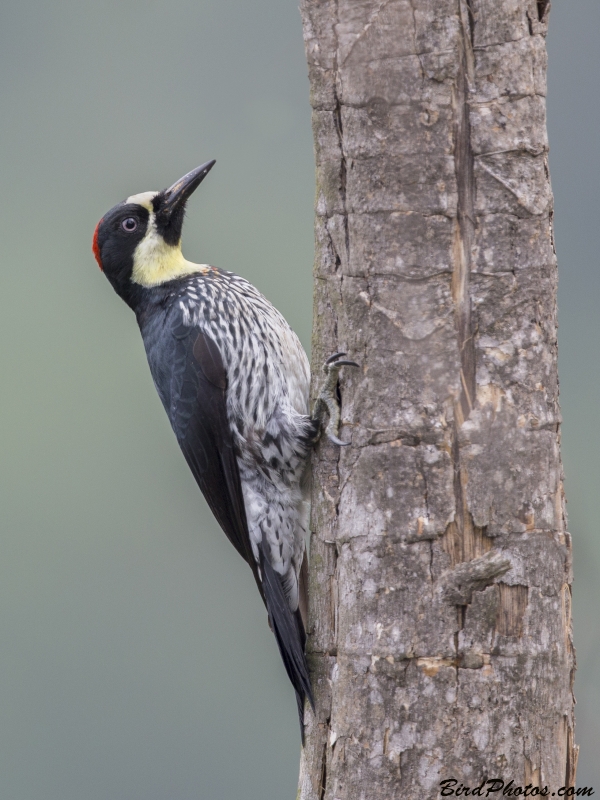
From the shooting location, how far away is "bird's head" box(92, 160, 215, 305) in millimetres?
2889

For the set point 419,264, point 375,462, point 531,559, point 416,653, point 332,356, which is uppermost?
point 419,264

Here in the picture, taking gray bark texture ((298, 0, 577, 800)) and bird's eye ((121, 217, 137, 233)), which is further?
bird's eye ((121, 217, 137, 233))

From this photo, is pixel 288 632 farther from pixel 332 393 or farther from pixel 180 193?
pixel 180 193

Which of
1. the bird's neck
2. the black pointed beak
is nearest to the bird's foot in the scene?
the bird's neck

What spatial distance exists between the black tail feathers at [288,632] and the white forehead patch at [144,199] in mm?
1259

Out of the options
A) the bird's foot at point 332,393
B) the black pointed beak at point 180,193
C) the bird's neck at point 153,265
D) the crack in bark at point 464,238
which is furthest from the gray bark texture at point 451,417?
the bird's neck at point 153,265

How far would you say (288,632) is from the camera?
2309 millimetres

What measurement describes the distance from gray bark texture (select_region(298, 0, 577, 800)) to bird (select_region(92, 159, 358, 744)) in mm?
480

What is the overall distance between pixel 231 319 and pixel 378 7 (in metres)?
1.11

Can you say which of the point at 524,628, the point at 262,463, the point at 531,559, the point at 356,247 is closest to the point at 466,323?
the point at 356,247

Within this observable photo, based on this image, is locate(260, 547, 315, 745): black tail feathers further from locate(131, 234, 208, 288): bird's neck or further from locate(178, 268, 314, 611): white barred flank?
locate(131, 234, 208, 288): bird's neck

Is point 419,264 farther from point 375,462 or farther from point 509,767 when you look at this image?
point 509,767

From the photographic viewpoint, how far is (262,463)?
101 inches

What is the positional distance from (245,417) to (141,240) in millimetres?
780
